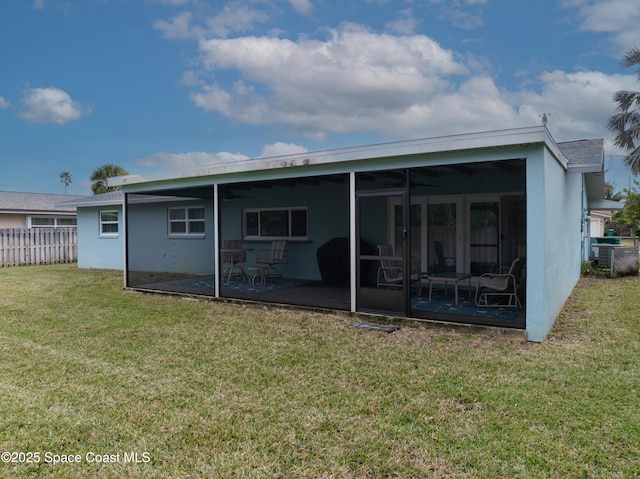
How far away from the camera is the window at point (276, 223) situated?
36.9 ft

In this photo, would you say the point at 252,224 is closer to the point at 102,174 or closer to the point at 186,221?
the point at 186,221

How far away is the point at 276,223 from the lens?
11625 millimetres

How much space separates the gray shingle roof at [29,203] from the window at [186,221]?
270 inches

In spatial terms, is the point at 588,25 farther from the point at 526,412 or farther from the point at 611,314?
the point at 526,412

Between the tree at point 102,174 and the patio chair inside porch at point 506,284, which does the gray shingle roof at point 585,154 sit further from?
the tree at point 102,174

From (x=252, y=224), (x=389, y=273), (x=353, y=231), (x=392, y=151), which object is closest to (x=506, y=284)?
(x=389, y=273)

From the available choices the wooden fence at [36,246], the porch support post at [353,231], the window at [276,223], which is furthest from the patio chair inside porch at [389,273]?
the wooden fence at [36,246]

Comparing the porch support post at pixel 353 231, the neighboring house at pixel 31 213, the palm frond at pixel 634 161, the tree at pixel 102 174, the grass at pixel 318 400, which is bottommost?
the grass at pixel 318 400

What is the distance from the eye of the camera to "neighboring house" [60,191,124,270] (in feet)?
48.5

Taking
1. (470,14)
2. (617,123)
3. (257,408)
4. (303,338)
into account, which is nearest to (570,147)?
(470,14)

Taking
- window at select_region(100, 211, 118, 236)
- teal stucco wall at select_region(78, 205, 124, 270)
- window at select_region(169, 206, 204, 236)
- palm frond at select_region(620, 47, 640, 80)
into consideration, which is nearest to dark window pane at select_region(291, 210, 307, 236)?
window at select_region(169, 206, 204, 236)

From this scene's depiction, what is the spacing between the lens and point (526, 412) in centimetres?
338

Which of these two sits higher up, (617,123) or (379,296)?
A: (617,123)

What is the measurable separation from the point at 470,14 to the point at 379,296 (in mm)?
8264
